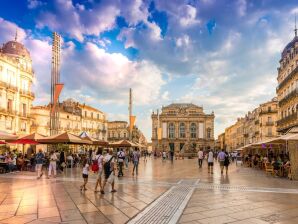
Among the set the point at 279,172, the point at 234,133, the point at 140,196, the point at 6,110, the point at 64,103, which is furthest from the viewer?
the point at 234,133

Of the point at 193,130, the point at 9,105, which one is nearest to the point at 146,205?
the point at 9,105

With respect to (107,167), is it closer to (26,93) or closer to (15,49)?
(26,93)

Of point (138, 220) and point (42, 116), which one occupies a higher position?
point (42, 116)

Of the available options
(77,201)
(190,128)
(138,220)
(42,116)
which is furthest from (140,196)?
(190,128)

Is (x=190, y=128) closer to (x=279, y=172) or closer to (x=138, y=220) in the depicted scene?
(x=279, y=172)

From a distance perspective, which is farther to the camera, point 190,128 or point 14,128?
point 190,128

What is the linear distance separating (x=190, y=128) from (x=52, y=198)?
102m

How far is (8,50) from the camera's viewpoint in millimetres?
45094

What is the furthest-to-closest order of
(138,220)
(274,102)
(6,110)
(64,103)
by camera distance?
1. (64,103)
2. (274,102)
3. (6,110)
4. (138,220)

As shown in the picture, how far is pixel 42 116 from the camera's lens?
5994 cm

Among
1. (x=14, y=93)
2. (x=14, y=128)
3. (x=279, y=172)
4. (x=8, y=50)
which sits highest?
(x=8, y=50)

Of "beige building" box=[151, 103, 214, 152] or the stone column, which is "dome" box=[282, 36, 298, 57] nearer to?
the stone column

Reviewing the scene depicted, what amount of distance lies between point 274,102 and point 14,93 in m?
50.6

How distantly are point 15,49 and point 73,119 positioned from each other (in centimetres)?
2618
